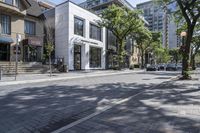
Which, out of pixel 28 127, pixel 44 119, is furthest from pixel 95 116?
pixel 28 127

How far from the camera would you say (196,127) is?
217 inches

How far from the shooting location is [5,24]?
2692cm

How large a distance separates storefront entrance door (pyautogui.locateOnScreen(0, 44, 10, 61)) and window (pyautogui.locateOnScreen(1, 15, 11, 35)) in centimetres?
157

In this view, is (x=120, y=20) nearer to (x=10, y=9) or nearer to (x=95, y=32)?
(x=95, y=32)

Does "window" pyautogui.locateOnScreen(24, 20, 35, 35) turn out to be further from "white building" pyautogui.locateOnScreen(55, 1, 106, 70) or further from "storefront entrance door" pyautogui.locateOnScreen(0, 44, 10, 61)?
"white building" pyautogui.locateOnScreen(55, 1, 106, 70)

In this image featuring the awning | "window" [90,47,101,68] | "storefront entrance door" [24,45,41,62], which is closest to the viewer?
the awning

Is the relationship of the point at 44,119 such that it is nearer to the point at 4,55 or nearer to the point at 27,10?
the point at 4,55

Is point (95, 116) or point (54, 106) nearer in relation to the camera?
point (95, 116)

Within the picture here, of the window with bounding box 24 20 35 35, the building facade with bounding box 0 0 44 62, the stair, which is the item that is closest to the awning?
the building facade with bounding box 0 0 44 62

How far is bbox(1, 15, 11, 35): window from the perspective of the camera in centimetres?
2661

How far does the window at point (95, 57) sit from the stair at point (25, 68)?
12.8 meters

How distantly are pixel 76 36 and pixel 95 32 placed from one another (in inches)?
293

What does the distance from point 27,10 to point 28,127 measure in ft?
89.5

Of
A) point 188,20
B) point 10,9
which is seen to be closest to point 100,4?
point 10,9
